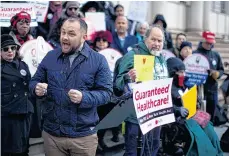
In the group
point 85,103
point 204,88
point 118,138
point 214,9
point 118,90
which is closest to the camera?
point 85,103

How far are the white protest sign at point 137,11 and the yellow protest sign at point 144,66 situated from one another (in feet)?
14.8

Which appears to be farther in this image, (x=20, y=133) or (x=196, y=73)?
(x=196, y=73)

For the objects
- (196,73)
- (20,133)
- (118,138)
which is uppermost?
(196,73)

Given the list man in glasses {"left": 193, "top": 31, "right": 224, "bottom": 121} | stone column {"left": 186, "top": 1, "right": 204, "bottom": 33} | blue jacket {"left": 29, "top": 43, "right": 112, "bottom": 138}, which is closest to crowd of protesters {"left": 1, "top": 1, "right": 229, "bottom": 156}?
blue jacket {"left": 29, "top": 43, "right": 112, "bottom": 138}

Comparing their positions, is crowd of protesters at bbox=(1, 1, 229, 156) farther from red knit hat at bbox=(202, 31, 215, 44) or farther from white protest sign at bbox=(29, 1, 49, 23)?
white protest sign at bbox=(29, 1, 49, 23)

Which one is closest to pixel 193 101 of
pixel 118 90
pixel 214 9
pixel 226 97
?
pixel 118 90

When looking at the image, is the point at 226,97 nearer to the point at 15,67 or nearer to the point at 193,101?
the point at 193,101

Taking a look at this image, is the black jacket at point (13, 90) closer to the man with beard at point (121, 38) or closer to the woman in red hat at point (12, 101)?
the woman in red hat at point (12, 101)

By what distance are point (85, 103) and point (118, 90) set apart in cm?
103

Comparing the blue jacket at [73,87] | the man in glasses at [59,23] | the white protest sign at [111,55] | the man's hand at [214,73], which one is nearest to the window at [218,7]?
the man's hand at [214,73]

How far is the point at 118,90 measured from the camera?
404cm

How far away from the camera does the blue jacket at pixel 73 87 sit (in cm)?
312

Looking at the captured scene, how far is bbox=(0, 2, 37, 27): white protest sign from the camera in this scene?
5.39 metres

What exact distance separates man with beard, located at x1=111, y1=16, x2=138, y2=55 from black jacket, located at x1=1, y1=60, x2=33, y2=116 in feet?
8.06
